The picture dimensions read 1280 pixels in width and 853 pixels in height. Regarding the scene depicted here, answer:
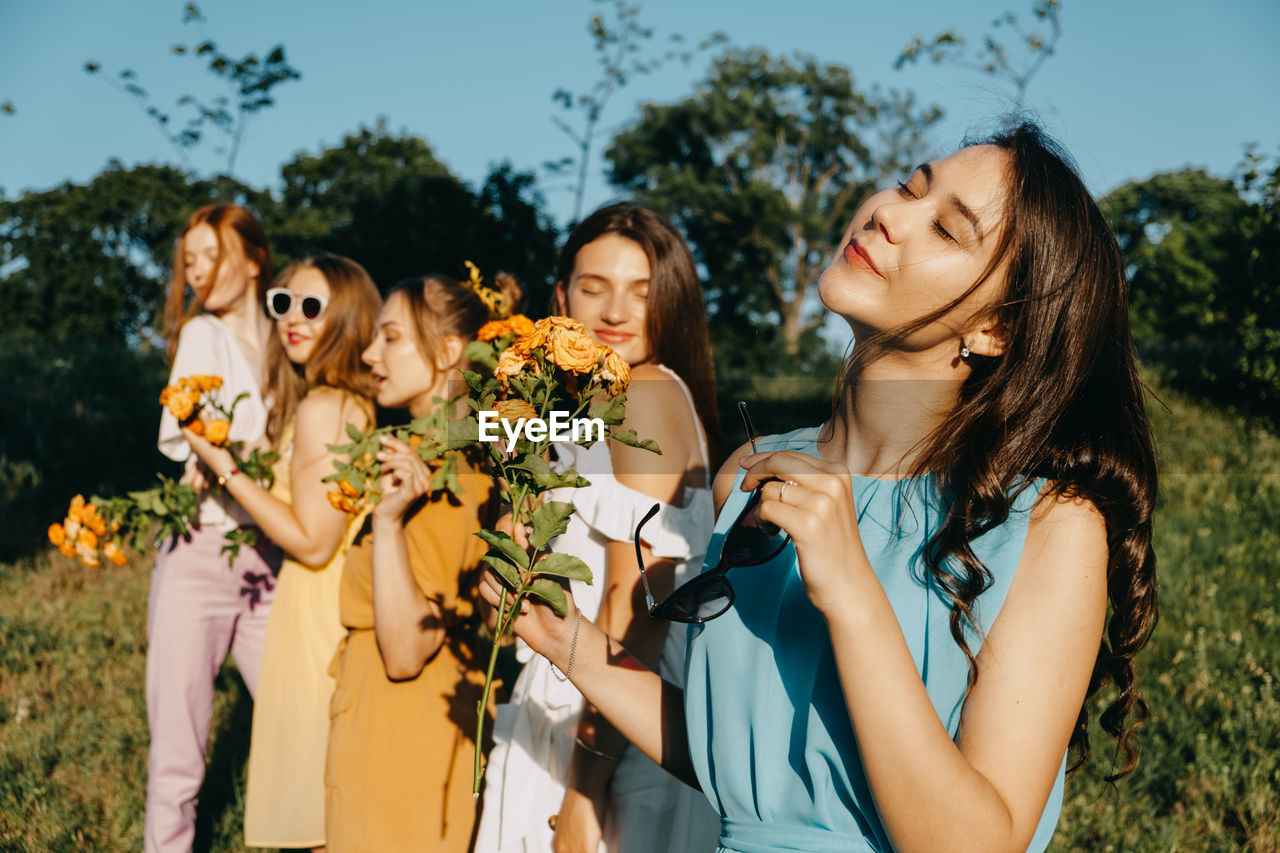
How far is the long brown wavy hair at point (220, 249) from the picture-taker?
4.02 metres

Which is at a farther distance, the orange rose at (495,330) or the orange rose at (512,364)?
the orange rose at (495,330)

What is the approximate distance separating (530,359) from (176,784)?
9.07 feet

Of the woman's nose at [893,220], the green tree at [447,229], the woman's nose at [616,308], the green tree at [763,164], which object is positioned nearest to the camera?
the woman's nose at [893,220]

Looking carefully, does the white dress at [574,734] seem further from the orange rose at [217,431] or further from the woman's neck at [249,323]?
the woman's neck at [249,323]

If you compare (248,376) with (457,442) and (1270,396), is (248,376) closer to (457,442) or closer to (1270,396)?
(457,442)

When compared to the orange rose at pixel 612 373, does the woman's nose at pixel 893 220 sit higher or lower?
higher

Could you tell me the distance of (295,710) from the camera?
10.2ft

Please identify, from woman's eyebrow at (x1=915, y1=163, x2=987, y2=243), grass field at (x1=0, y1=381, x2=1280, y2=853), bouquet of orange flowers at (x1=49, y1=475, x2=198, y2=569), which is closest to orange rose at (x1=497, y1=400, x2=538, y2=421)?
woman's eyebrow at (x1=915, y1=163, x2=987, y2=243)

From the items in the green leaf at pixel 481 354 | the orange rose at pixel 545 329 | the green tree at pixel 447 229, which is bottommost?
the green leaf at pixel 481 354

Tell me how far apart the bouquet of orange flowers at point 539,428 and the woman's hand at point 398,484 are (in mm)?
797

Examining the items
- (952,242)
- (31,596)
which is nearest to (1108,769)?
(952,242)

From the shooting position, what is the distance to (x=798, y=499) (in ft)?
4.00

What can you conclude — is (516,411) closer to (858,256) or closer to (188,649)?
(858,256)

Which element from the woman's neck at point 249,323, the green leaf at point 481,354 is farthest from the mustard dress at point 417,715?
the woman's neck at point 249,323
